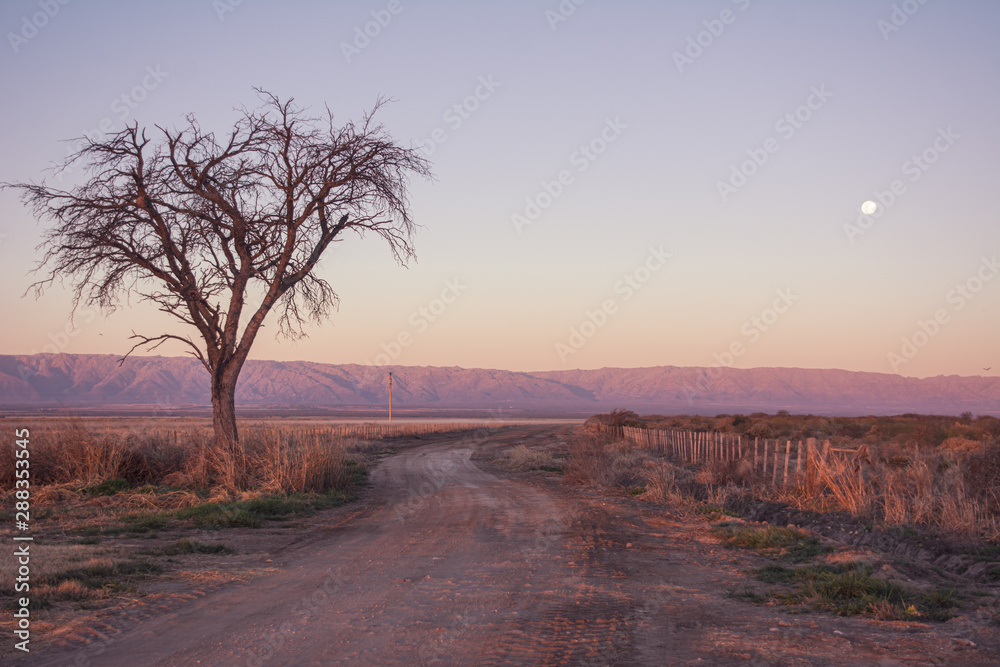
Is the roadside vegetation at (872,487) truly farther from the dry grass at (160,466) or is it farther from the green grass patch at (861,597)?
the dry grass at (160,466)

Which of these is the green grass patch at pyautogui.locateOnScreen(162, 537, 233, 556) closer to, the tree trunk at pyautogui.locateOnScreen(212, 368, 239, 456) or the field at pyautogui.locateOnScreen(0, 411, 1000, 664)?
the field at pyautogui.locateOnScreen(0, 411, 1000, 664)

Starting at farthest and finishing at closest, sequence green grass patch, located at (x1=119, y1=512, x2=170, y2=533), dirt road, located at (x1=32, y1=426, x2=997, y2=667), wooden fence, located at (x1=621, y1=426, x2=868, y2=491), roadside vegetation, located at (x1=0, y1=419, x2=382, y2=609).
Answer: wooden fence, located at (x1=621, y1=426, x2=868, y2=491) < green grass patch, located at (x1=119, y1=512, x2=170, y2=533) < roadside vegetation, located at (x1=0, y1=419, x2=382, y2=609) < dirt road, located at (x1=32, y1=426, x2=997, y2=667)

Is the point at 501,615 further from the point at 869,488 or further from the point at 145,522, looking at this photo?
the point at 869,488

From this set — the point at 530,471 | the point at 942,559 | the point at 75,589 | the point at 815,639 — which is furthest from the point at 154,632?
the point at 530,471

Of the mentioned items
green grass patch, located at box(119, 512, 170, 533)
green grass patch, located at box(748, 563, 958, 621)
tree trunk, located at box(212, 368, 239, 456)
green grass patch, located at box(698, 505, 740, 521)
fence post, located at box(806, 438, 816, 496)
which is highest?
tree trunk, located at box(212, 368, 239, 456)

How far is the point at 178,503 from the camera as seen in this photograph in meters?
14.5

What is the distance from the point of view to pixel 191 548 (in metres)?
10.1

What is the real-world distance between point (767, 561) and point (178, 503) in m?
11.8

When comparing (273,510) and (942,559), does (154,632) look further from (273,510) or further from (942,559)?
(942,559)

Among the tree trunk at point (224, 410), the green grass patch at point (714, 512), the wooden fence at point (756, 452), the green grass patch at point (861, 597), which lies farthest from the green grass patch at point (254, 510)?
the wooden fence at point (756, 452)

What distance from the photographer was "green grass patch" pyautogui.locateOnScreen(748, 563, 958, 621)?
275 inches

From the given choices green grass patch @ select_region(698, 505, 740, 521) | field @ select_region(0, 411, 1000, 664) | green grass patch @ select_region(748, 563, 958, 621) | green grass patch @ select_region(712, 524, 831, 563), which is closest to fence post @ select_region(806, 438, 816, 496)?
field @ select_region(0, 411, 1000, 664)

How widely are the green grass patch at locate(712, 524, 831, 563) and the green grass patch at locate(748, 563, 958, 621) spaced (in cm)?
178

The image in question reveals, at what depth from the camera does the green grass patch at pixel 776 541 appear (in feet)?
34.6
